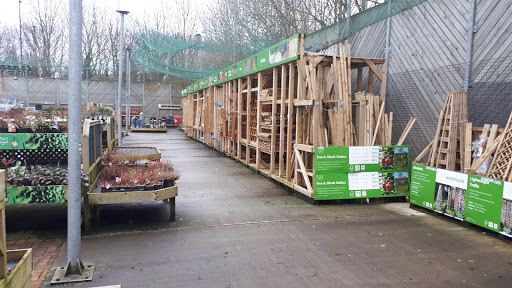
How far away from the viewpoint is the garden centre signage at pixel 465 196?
18.4 feet

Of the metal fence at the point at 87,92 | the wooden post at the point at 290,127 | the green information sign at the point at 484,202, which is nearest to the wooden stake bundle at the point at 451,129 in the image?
the green information sign at the point at 484,202

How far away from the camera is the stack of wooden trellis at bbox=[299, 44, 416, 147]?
25.9ft

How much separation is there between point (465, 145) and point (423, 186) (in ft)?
3.58

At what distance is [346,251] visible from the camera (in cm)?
510

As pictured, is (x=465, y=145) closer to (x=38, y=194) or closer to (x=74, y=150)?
(x=74, y=150)

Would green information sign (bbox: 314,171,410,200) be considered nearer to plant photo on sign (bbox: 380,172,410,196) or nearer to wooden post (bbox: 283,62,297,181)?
plant photo on sign (bbox: 380,172,410,196)

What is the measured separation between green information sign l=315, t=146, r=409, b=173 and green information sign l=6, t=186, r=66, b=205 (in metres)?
4.57

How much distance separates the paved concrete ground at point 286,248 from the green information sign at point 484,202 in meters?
0.21

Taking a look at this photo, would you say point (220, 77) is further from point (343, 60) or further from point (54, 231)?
point (54, 231)

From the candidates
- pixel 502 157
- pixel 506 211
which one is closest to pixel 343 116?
pixel 502 157

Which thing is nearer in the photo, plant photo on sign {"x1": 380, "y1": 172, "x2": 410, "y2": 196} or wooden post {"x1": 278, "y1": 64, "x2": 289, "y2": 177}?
plant photo on sign {"x1": 380, "y1": 172, "x2": 410, "y2": 196}

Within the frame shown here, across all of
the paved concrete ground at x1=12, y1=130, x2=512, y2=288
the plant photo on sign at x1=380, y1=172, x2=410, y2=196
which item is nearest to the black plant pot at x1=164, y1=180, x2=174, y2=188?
the paved concrete ground at x1=12, y1=130, x2=512, y2=288

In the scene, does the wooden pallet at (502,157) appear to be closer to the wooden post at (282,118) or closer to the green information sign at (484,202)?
the green information sign at (484,202)

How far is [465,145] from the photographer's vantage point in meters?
6.55
